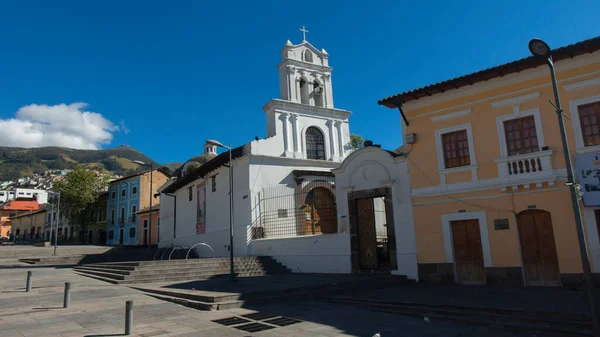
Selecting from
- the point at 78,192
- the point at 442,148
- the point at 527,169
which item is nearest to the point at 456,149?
the point at 442,148

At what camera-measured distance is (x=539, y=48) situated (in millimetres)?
6574

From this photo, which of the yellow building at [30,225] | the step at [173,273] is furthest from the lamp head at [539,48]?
the yellow building at [30,225]

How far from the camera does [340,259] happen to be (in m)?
15.4

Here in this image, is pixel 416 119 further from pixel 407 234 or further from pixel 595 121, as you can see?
pixel 595 121

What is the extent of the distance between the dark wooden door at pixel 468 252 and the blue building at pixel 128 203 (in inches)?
1543

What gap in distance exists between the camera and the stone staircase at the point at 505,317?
6.83 metres

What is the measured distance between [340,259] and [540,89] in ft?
29.7

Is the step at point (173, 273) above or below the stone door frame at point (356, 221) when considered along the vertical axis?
below

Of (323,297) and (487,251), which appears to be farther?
(487,251)

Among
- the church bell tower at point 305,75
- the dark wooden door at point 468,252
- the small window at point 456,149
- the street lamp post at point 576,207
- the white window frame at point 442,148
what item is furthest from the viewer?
the church bell tower at point 305,75

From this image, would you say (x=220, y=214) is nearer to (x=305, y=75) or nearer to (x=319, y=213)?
(x=319, y=213)

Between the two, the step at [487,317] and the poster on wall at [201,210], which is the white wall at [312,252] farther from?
the poster on wall at [201,210]

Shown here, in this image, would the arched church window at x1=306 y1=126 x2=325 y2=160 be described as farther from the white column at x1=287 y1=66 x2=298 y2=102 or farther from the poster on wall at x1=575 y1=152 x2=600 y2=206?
the poster on wall at x1=575 y1=152 x2=600 y2=206

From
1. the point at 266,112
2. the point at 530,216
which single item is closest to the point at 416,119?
the point at 530,216
